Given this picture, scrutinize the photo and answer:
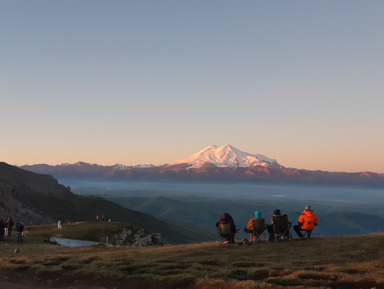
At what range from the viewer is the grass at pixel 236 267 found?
46.8 feet

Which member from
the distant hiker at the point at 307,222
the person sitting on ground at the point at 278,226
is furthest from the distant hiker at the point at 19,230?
the distant hiker at the point at 307,222

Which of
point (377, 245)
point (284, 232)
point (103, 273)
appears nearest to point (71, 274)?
point (103, 273)

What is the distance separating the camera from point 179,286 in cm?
1528

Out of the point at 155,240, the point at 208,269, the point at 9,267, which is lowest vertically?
the point at 155,240

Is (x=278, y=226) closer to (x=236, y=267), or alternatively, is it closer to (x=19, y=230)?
(x=236, y=267)

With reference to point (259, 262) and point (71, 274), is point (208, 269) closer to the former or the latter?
point (259, 262)

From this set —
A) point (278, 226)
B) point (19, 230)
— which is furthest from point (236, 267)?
point (19, 230)

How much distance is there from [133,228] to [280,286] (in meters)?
68.4

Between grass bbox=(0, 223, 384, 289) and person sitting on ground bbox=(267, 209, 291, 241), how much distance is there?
0.95m

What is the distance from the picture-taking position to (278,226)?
23.8m

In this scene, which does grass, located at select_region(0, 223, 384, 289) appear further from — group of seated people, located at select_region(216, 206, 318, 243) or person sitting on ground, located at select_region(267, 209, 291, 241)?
person sitting on ground, located at select_region(267, 209, 291, 241)

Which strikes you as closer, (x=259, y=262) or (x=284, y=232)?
(x=259, y=262)

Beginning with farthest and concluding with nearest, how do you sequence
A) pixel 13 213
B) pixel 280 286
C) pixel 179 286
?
1. pixel 13 213
2. pixel 179 286
3. pixel 280 286

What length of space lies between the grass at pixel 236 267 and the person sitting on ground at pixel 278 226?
952mm
